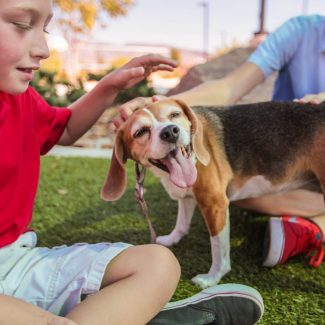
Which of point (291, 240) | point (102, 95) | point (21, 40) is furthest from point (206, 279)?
point (21, 40)

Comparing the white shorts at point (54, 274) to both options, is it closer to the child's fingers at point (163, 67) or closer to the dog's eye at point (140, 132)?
the dog's eye at point (140, 132)

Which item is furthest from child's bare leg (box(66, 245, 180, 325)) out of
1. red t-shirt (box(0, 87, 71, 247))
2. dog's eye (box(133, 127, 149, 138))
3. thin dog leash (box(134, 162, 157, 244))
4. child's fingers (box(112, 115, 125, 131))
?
child's fingers (box(112, 115, 125, 131))

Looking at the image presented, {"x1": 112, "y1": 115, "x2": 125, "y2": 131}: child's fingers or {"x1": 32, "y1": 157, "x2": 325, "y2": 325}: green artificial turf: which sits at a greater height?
{"x1": 112, "y1": 115, "x2": 125, "y2": 131}: child's fingers

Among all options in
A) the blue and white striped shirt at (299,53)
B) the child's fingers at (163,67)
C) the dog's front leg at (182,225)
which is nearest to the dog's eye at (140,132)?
the child's fingers at (163,67)

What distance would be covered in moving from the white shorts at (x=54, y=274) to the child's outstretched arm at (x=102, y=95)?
26.2 inches

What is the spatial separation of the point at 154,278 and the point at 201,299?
0.27 m

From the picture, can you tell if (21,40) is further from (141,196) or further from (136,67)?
(141,196)

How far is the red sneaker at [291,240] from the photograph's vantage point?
250 centimetres

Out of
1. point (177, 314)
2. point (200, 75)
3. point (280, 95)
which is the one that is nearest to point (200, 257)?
point (177, 314)

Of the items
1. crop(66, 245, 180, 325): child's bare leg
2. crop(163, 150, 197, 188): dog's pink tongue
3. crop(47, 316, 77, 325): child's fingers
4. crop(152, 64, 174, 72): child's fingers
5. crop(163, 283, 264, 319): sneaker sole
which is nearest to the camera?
crop(47, 316, 77, 325): child's fingers

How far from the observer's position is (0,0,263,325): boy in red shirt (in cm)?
155

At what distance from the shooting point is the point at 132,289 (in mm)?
1612

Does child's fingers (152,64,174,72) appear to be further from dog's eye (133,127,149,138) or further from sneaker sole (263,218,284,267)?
sneaker sole (263,218,284,267)

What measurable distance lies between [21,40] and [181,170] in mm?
911
